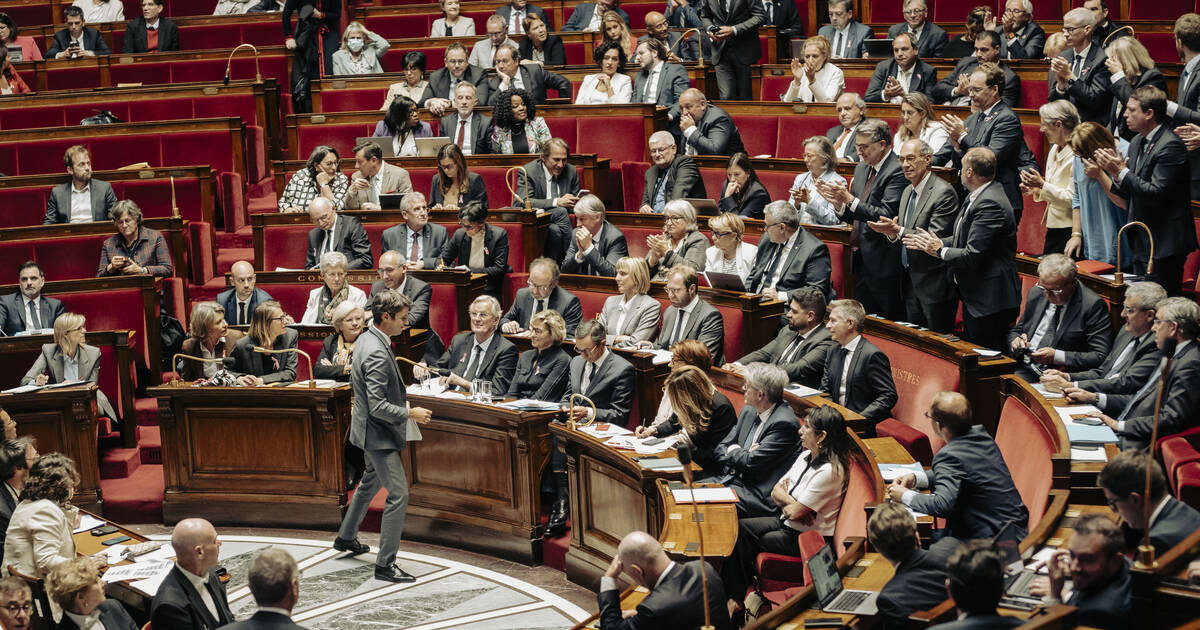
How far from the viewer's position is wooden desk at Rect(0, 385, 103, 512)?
5633mm

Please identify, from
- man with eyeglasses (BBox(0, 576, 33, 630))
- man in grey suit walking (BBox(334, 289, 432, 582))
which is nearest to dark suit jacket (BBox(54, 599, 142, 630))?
man with eyeglasses (BBox(0, 576, 33, 630))

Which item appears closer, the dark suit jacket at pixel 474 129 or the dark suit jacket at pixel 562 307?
the dark suit jacket at pixel 562 307

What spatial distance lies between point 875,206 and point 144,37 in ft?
19.6

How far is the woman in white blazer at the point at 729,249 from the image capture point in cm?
Result: 574

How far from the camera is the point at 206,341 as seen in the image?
5.92m

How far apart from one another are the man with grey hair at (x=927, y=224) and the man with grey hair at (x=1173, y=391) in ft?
4.15

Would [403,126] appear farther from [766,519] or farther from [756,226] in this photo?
[766,519]

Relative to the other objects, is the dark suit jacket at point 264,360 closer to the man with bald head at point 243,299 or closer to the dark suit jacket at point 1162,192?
the man with bald head at point 243,299

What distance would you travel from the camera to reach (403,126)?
748cm

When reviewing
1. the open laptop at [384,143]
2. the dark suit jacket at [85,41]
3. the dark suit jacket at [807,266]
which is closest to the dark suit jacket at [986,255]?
the dark suit jacket at [807,266]

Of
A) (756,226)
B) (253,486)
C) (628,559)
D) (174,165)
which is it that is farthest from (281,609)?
(174,165)

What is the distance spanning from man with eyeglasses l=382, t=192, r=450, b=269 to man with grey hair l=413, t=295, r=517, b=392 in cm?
92

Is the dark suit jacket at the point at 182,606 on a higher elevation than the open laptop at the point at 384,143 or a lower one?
lower

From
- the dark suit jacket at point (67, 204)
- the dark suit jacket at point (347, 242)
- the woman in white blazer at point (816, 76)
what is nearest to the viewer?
the dark suit jacket at point (347, 242)
